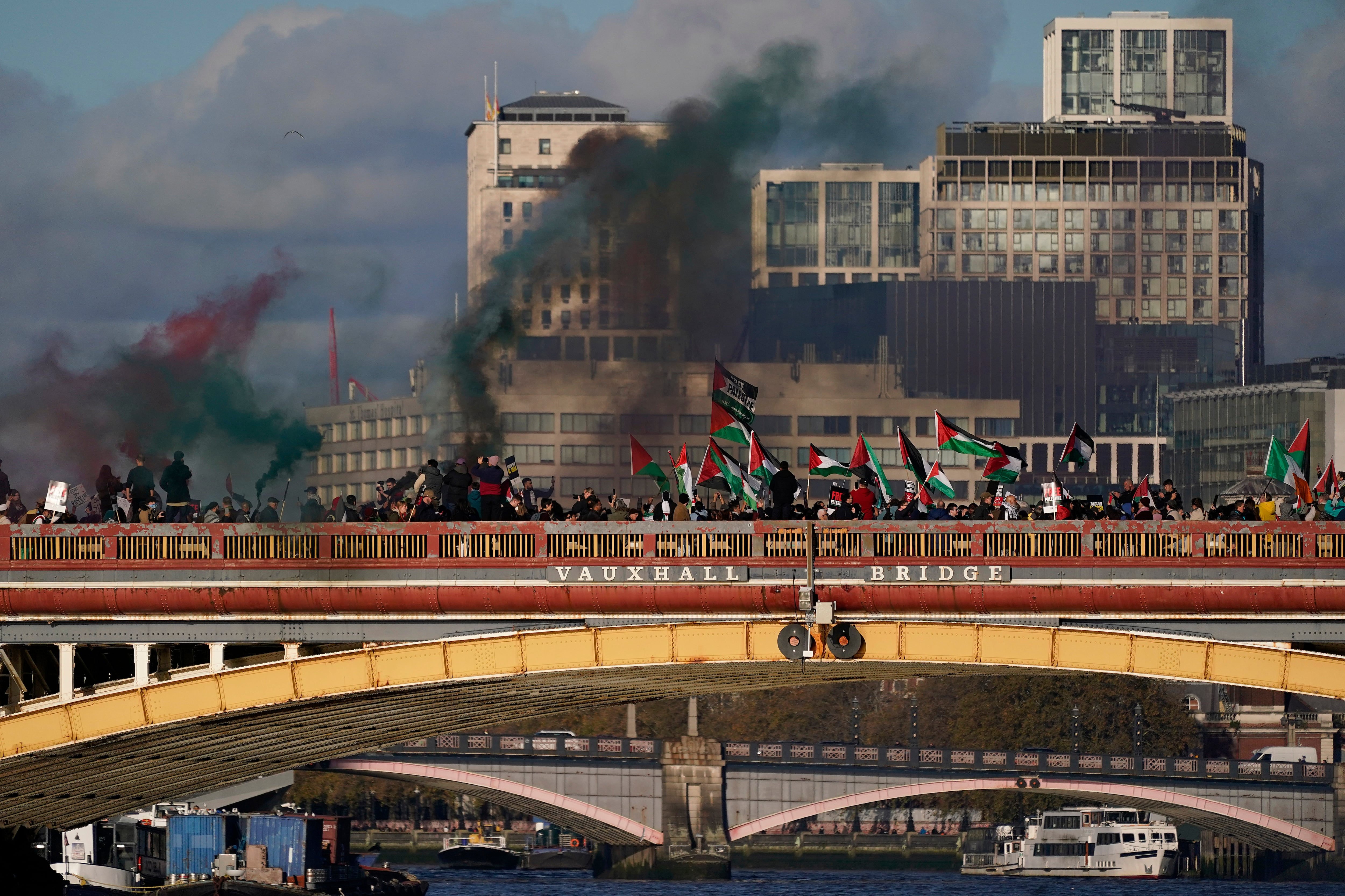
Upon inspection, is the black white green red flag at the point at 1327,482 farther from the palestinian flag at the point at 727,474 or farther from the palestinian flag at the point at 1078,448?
the palestinian flag at the point at 727,474

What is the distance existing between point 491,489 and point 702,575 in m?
5.60

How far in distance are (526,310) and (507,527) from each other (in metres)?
134

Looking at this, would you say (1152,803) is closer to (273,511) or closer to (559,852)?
(559,852)

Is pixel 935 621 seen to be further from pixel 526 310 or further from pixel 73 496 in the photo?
pixel 526 310

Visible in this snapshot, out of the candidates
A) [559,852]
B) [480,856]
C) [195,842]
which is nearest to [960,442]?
[195,842]

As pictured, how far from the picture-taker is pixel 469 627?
172ft

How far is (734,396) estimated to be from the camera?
60469 mm

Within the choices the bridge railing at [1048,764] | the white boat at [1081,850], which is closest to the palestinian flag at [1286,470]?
the bridge railing at [1048,764]

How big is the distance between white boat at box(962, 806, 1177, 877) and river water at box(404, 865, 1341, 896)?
2.20m

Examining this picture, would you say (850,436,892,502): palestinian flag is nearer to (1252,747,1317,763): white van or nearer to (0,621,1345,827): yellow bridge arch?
(0,621,1345,827): yellow bridge arch

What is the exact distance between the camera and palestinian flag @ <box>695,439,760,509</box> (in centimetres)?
5791

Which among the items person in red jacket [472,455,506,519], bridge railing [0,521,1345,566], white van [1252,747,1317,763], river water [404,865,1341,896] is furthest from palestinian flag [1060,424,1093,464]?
white van [1252,747,1317,763]

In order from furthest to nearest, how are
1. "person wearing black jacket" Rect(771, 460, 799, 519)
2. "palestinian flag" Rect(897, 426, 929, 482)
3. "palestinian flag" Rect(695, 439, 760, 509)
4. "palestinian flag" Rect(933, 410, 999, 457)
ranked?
1. "palestinian flag" Rect(933, 410, 999, 457)
2. "palestinian flag" Rect(897, 426, 929, 482)
3. "palestinian flag" Rect(695, 439, 760, 509)
4. "person wearing black jacket" Rect(771, 460, 799, 519)

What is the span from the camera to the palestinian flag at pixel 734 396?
198 feet
